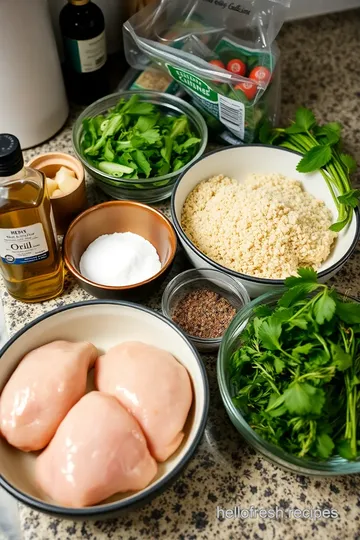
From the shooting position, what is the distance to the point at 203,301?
97 cm

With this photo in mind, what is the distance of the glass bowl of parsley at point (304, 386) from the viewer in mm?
706

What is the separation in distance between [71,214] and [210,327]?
0.34 m

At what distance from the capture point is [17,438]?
29.1 inches

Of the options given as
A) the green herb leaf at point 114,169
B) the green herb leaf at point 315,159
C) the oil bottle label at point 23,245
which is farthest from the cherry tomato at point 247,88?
Answer: the oil bottle label at point 23,245

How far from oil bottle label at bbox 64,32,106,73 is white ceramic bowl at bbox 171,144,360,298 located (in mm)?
331

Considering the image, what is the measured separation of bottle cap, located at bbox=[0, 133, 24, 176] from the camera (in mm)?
742

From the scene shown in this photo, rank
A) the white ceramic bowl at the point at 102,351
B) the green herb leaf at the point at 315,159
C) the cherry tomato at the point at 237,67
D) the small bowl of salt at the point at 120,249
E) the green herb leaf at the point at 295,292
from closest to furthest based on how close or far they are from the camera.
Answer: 1. the white ceramic bowl at the point at 102,351
2. the green herb leaf at the point at 295,292
3. the small bowl of salt at the point at 120,249
4. the green herb leaf at the point at 315,159
5. the cherry tomato at the point at 237,67

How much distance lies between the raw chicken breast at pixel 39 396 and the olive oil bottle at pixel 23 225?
6.9 inches

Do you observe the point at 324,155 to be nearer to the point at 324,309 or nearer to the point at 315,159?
the point at 315,159

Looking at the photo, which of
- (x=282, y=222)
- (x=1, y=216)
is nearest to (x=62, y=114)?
(x=1, y=216)

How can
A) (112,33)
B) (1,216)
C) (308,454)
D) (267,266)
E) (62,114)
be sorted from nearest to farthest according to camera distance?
(308,454)
(1,216)
(267,266)
(62,114)
(112,33)

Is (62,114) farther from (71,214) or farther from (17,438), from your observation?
(17,438)

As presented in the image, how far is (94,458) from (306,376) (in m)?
0.29

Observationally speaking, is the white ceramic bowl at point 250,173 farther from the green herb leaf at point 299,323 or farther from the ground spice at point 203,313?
the green herb leaf at point 299,323
